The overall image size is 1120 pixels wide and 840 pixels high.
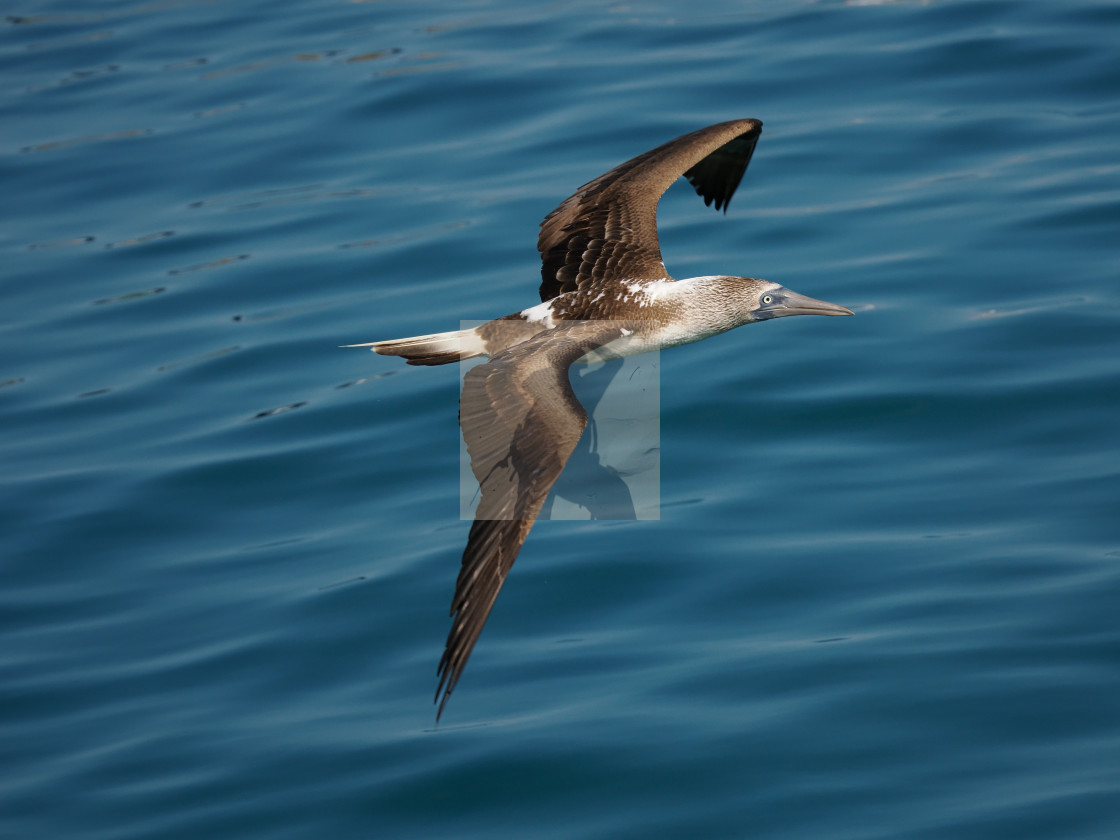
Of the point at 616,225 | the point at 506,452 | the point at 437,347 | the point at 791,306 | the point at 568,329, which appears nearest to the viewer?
the point at 506,452

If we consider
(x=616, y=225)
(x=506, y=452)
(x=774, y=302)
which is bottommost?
(x=506, y=452)

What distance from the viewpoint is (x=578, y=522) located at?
7715 mm

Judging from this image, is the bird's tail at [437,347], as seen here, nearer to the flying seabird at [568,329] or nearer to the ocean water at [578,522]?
the flying seabird at [568,329]

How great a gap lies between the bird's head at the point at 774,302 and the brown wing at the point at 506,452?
4.02 ft

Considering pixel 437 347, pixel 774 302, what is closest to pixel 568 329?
pixel 437 347

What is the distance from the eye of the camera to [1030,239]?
9883 millimetres

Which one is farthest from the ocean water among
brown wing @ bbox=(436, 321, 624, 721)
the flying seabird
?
brown wing @ bbox=(436, 321, 624, 721)

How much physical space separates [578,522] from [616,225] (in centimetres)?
177

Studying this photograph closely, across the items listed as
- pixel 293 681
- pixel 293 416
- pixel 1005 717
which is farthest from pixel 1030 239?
pixel 293 681

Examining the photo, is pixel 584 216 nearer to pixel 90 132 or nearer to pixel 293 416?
pixel 293 416

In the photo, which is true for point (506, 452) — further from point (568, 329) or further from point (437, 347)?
point (437, 347)

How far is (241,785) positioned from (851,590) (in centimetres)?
332

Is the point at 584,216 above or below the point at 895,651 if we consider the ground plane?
above

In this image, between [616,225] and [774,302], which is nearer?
[774,302]
